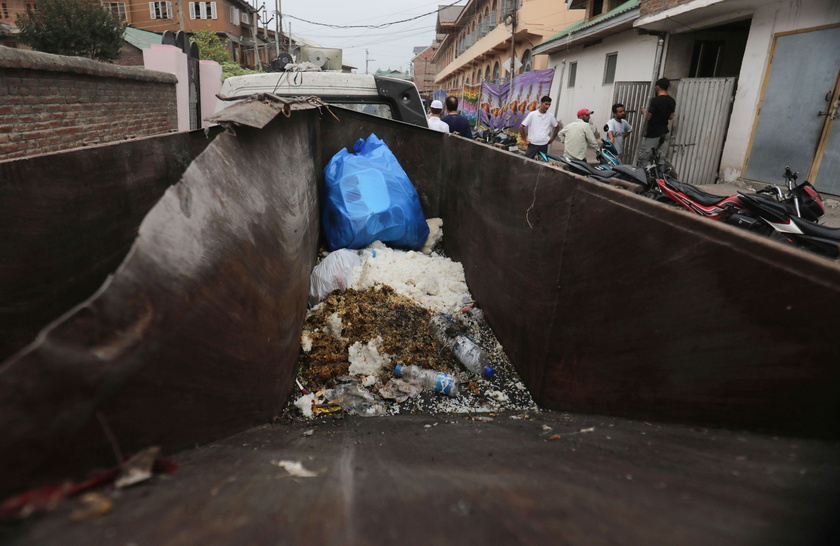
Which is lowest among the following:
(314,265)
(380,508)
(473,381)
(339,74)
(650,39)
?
(473,381)

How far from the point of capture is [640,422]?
1.51 m

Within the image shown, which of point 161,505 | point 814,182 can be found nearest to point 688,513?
point 161,505

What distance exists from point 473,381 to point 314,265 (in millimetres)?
1516

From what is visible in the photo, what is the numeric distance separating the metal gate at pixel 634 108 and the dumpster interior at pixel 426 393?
868 centimetres

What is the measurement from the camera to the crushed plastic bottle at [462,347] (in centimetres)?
248

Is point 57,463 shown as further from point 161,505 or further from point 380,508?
point 380,508

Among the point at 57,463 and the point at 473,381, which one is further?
the point at 473,381

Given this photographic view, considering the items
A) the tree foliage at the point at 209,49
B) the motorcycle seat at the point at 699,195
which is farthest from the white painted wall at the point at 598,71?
the tree foliage at the point at 209,49

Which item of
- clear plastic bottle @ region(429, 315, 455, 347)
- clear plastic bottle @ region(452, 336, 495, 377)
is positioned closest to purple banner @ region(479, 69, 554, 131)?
clear plastic bottle @ region(429, 315, 455, 347)

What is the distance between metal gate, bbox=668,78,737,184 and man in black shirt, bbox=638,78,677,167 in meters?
0.34

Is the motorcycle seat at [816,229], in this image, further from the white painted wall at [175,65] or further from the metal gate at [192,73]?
the metal gate at [192,73]

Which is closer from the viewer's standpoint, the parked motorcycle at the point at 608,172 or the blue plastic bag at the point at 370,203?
the blue plastic bag at the point at 370,203

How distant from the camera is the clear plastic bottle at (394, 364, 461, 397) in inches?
89.7

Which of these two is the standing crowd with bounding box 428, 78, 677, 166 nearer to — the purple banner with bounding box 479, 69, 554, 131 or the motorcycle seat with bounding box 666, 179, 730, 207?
the motorcycle seat with bounding box 666, 179, 730, 207
